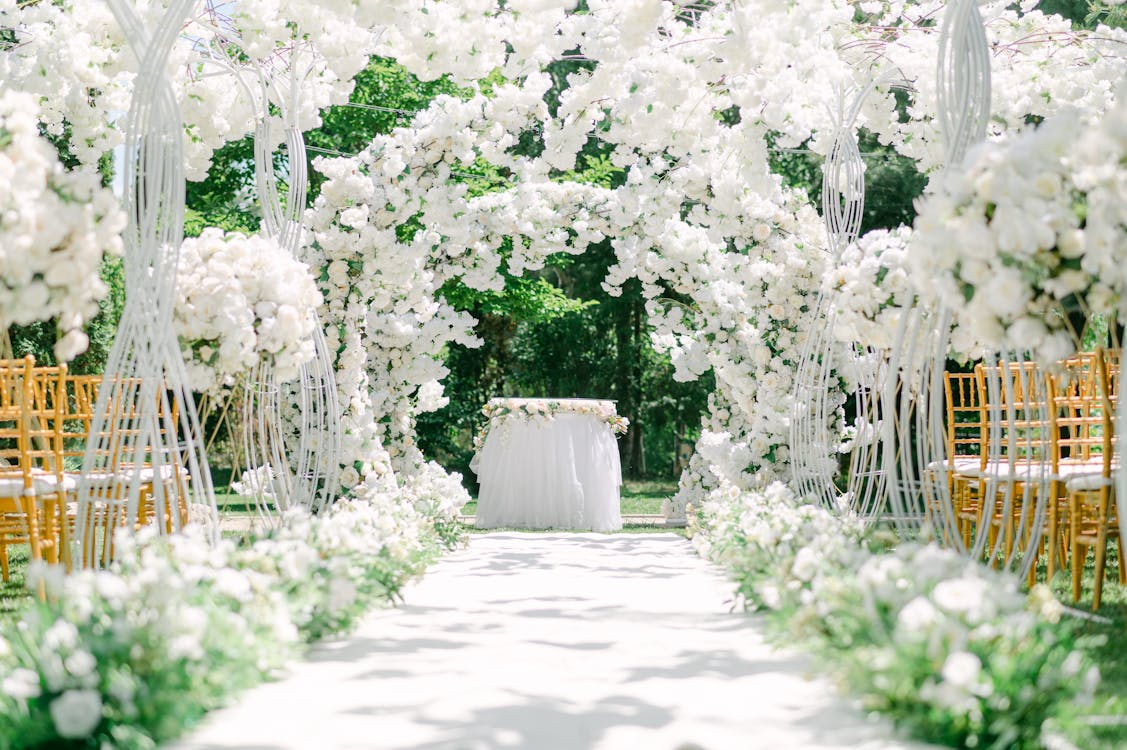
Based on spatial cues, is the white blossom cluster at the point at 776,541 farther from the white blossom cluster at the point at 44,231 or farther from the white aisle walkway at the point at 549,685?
the white blossom cluster at the point at 44,231

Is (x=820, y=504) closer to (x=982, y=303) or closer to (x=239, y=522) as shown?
(x=982, y=303)

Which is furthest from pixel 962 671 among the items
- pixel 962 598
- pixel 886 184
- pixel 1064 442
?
pixel 886 184

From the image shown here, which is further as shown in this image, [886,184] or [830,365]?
[886,184]

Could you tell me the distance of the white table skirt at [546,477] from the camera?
31.1ft

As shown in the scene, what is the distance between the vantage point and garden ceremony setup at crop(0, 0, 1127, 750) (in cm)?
267

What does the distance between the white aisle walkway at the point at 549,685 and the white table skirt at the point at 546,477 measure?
4.45 meters

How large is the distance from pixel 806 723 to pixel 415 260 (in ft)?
15.8

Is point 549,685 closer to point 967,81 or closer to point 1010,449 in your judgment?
point 1010,449

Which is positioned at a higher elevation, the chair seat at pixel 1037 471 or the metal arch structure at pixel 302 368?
the metal arch structure at pixel 302 368

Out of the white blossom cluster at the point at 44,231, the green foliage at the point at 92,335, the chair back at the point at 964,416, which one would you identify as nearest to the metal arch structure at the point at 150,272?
the white blossom cluster at the point at 44,231

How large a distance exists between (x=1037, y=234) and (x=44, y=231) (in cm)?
249

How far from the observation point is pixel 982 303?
124 inches

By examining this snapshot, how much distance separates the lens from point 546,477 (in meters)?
9.49

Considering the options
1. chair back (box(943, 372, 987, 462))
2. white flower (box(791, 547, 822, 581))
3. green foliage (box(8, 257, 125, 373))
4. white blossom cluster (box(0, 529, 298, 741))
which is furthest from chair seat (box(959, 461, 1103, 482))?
green foliage (box(8, 257, 125, 373))
